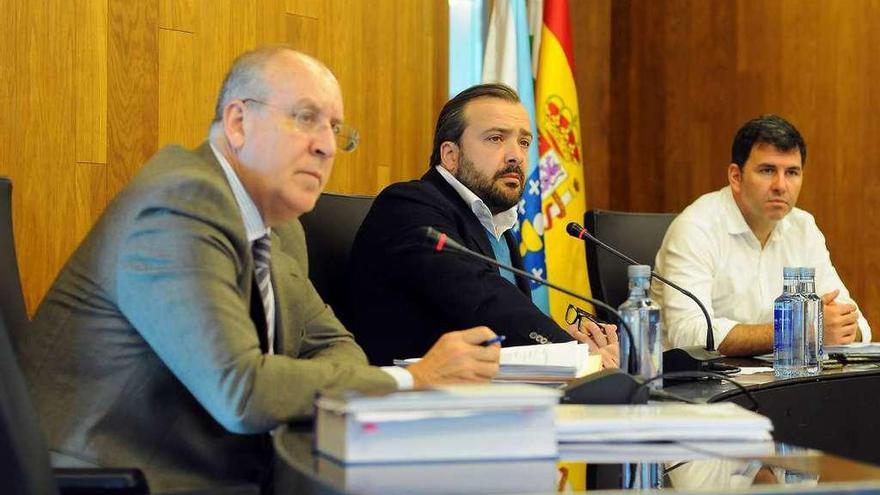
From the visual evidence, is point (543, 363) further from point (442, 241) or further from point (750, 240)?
point (750, 240)

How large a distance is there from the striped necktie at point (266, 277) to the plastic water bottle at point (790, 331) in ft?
4.31

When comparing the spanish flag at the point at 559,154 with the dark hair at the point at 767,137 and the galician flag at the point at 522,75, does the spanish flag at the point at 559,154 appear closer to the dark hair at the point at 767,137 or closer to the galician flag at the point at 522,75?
the galician flag at the point at 522,75

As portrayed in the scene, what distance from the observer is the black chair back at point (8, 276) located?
194 centimetres

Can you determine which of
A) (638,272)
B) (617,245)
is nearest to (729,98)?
(617,245)

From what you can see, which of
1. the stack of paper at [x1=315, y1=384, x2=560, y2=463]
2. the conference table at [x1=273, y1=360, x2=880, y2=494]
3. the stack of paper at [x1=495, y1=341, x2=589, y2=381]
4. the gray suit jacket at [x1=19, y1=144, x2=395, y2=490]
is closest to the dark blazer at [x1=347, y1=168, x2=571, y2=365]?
the stack of paper at [x1=495, y1=341, x2=589, y2=381]

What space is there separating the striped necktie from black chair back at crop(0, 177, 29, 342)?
403 millimetres

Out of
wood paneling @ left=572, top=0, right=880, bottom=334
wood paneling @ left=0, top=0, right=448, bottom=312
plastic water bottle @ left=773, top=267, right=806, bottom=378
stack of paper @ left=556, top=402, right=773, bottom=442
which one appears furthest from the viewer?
wood paneling @ left=572, top=0, right=880, bottom=334

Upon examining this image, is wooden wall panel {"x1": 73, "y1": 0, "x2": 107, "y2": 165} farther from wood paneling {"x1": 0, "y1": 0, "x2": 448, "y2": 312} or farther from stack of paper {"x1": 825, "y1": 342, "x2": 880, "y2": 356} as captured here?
stack of paper {"x1": 825, "y1": 342, "x2": 880, "y2": 356}

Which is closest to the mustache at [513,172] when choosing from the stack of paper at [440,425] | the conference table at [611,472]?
the conference table at [611,472]

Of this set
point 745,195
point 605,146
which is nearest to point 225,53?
point 745,195

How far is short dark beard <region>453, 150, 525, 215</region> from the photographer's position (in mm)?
3348

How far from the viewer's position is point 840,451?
9.17 feet

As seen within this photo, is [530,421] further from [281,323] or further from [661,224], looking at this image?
[661,224]

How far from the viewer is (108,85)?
3.41 m
